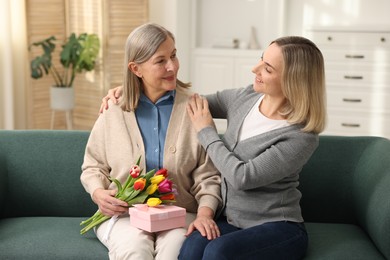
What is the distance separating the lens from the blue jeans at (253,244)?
6.89 ft

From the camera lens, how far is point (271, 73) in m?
2.29

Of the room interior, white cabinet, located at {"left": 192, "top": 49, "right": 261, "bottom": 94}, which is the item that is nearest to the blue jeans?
the room interior

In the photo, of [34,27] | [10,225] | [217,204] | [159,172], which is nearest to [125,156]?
[159,172]

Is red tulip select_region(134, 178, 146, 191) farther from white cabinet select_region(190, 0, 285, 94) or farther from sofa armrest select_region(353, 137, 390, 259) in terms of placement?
white cabinet select_region(190, 0, 285, 94)

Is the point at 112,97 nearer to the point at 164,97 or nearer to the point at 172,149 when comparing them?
the point at 164,97

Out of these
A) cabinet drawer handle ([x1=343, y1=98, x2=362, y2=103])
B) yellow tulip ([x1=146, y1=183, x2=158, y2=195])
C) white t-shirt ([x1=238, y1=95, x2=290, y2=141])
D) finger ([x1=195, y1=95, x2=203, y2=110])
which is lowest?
cabinet drawer handle ([x1=343, y1=98, x2=362, y2=103])

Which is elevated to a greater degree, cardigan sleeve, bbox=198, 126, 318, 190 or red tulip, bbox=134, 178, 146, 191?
cardigan sleeve, bbox=198, 126, 318, 190

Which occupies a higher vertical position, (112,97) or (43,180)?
(112,97)

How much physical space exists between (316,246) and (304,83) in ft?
1.99

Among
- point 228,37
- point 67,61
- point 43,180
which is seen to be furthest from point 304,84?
point 228,37

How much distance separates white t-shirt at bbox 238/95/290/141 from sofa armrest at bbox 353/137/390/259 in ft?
1.43

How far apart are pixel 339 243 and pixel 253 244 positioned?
41 cm

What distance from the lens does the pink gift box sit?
223 centimetres

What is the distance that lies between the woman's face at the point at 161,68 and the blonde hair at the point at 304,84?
1.41 ft
